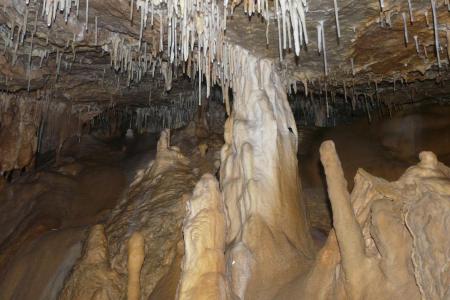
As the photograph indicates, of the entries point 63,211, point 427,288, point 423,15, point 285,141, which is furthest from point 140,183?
point 427,288

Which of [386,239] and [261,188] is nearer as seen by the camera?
[386,239]

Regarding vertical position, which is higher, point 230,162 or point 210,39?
point 210,39

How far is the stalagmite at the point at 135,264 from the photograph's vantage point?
8.23 m

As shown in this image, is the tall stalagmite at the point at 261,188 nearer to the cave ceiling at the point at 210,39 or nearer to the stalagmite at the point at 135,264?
the cave ceiling at the point at 210,39

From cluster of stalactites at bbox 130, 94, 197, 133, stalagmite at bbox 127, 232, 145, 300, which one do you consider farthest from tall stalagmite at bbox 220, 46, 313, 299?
cluster of stalactites at bbox 130, 94, 197, 133

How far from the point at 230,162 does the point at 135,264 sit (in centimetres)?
290

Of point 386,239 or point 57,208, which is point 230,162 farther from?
point 57,208

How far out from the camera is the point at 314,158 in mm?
16219

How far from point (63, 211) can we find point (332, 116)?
13.8 meters

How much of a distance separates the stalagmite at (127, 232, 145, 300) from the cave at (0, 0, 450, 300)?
41 mm

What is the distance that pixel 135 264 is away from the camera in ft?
27.5

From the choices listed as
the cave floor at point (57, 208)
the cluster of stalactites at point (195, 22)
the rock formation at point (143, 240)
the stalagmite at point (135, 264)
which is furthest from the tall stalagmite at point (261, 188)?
the cave floor at point (57, 208)

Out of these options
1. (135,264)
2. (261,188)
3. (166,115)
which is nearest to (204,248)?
(261,188)

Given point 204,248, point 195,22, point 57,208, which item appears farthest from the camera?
point 57,208
